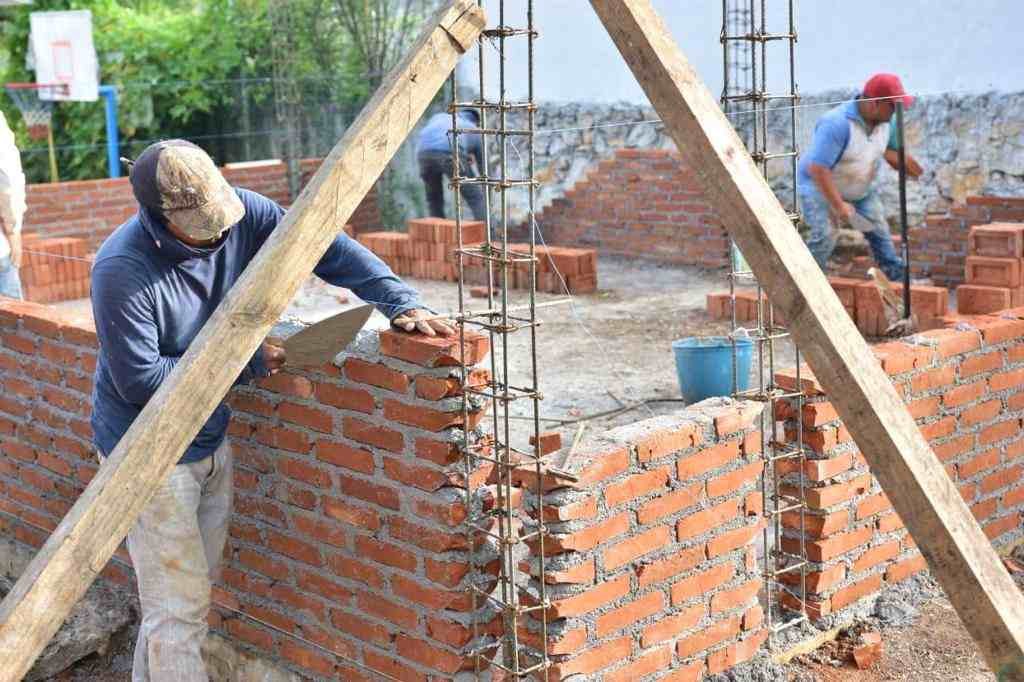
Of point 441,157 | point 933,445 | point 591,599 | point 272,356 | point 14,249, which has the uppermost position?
point 441,157

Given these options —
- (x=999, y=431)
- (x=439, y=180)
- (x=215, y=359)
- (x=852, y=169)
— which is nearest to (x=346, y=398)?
(x=215, y=359)

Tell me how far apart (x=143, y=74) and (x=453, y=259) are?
8.08 meters

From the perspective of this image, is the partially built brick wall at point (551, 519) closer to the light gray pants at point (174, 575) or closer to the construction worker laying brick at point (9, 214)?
the light gray pants at point (174, 575)

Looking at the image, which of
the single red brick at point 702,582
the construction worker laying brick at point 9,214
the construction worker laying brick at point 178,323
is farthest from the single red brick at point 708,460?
the construction worker laying brick at point 9,214

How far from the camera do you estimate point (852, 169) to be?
8.79 m

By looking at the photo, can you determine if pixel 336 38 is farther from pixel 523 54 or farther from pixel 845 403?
pixel 845 403

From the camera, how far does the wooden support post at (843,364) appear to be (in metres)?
2.79

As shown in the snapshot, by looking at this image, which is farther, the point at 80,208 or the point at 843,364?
the point at 80,208

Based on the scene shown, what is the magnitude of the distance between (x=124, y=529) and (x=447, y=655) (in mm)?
1309

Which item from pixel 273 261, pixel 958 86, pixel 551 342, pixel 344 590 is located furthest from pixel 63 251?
pixel 273 261

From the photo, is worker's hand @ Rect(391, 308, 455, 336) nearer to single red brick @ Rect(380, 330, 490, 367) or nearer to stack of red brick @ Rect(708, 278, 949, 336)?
single red brick @ Rect(380, 330, 490, 367)

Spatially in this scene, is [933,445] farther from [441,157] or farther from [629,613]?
[441,157]

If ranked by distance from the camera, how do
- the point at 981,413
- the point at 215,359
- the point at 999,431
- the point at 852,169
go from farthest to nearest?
the point at 852,169, the point at 999,431, the point at 981,413, the point at 215,359

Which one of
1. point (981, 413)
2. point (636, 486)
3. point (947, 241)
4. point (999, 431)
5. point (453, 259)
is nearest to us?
point (636, 486)
